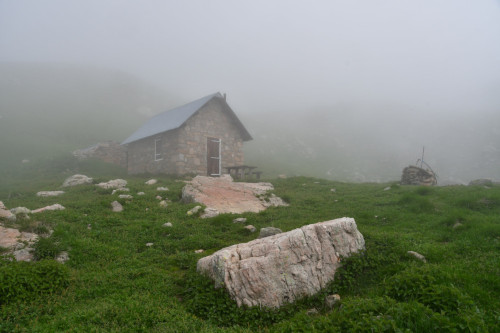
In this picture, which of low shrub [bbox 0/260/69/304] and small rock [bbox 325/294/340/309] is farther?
small rock [bbox 325/294/340/309]

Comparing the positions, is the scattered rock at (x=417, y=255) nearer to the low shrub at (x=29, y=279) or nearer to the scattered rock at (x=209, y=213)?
the scattered rock at (x=209, y=213)

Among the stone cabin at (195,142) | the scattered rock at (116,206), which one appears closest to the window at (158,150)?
the stone cabin at (195,142)

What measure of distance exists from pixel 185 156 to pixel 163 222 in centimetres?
1418

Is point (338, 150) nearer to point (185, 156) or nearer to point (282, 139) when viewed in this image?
point (282, 139)

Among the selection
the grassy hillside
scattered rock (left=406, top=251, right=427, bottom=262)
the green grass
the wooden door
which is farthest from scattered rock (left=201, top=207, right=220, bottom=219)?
the grassy hillside

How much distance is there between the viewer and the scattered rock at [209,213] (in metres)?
11.3

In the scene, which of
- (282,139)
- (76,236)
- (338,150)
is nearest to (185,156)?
(76,236)

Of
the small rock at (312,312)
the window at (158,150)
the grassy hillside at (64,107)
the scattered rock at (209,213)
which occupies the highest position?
the grassy hillside at (64,107)

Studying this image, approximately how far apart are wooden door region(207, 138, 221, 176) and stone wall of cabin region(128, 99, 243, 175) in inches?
13.9

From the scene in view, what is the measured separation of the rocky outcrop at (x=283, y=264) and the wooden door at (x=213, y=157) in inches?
748

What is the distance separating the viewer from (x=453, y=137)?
6222cm

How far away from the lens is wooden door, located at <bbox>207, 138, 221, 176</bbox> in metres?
25.5

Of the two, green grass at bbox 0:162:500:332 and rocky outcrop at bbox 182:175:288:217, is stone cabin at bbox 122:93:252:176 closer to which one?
rocky outcrop at bbox 182:175:288:217

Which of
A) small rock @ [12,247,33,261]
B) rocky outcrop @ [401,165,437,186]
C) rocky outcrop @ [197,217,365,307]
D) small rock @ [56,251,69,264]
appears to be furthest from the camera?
rocky outcrop @ [401,165,437,186]
